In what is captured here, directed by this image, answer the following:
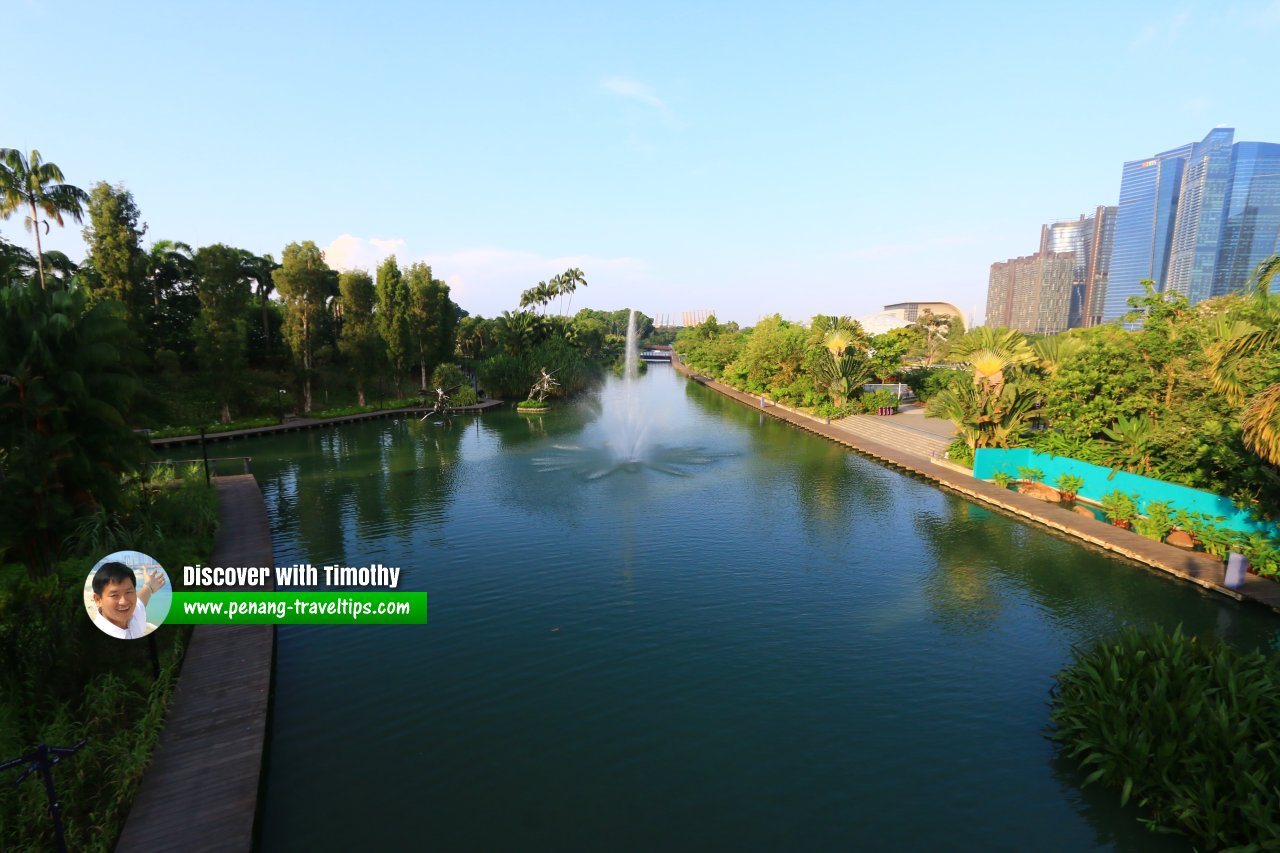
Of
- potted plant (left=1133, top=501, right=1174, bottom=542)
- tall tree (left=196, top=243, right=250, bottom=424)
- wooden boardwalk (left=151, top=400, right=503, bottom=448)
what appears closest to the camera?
potted plant (left=1133, top=501, right=1174, bottom=542)

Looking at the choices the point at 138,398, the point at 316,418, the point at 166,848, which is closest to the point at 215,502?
the point at 138,398

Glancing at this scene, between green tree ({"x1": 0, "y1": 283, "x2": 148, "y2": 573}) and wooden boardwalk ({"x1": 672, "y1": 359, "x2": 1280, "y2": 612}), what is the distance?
94.3ft

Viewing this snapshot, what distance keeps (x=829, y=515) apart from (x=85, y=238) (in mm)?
50099

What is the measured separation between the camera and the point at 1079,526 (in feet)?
69.9

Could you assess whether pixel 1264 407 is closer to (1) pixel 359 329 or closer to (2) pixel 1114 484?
(2) pixel 1114 484

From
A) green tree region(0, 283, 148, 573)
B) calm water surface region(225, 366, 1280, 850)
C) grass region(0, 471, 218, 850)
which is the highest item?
green tree region(0, 283, 148, 573)

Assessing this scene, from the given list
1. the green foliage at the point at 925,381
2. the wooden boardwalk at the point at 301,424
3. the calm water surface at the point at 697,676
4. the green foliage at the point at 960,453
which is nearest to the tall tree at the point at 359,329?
the wooden boardwalk at the point at 301,424

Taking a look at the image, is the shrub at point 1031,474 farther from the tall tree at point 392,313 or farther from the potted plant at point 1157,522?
the tall tree at point 392,313

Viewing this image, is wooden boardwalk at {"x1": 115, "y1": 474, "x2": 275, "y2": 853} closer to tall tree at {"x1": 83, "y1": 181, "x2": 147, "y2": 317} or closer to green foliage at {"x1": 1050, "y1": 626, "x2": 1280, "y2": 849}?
green foliage at {"x1": 1050, "y1": 626, "x2": 1280, "y2": 849}

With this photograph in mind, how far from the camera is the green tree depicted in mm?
12797

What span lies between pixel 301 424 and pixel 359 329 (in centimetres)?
1127

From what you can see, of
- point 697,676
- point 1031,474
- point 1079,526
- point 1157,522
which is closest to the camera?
point 697,676

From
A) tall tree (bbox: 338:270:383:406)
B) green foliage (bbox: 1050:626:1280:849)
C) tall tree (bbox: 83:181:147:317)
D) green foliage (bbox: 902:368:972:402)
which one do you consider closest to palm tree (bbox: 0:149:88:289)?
tall tree (bbox: 83:181:147:317)

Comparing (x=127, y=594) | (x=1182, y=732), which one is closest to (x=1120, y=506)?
(x=1182, y=732)
